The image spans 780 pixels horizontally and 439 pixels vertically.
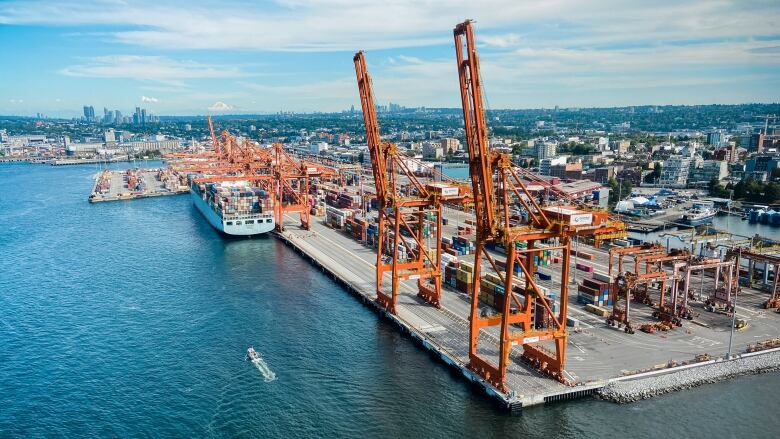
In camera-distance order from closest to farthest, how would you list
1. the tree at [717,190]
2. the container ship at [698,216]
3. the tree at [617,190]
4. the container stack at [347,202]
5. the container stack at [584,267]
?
the container stack at [584,267] < the container ship at [698,216] < the container stack at [347,202] < the tree at [617,190] < the tree at [717,190]

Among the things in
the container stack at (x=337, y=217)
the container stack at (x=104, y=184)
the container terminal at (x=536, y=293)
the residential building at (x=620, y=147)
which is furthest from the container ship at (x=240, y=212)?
the residential building at (x=620, y=147)

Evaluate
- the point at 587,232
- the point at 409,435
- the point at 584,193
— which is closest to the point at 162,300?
the point at 409,435

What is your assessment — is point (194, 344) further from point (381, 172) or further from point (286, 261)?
point (286, 261)

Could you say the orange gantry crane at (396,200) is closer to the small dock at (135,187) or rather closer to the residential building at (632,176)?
the small dock at (135,187)

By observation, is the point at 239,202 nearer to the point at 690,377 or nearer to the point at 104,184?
the point at 690,377

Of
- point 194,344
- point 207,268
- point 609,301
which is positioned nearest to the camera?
point 194,344
